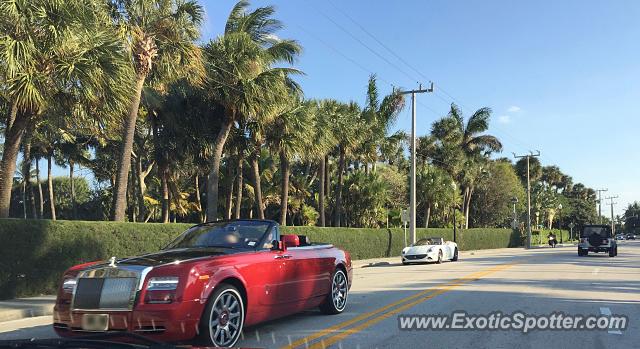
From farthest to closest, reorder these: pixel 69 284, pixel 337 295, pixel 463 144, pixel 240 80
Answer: pixel 463 144
pixel 240 80
pixel 337 295
pixel 69 284

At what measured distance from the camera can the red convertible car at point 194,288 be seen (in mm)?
5805

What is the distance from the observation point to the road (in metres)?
7.21

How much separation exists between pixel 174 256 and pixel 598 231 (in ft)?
108

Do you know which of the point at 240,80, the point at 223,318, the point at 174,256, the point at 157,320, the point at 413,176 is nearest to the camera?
the point at 157,320

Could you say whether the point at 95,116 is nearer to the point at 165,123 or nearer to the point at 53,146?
the point at 165,123

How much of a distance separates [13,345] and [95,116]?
474 inches

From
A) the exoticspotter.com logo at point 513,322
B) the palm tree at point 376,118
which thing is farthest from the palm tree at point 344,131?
the exoticspotter.com logo at point 513,322

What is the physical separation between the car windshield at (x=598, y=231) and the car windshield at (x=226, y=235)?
101 feet

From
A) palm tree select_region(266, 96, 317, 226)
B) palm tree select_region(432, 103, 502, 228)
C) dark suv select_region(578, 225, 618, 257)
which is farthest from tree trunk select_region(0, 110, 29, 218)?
palm tree select_region(432, 103, 502, 228)

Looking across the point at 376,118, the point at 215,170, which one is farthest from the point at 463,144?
the point at 215,170

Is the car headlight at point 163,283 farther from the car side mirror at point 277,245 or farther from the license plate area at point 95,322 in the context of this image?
the car side mirror at point 277,245

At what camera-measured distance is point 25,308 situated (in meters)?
10.6

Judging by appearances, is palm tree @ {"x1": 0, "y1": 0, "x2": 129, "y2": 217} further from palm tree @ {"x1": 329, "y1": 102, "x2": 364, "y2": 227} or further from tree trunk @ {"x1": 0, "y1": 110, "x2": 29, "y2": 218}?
palm tree @ {"x1": 329, "y1": 102, "x2": 364, "y2": 227}

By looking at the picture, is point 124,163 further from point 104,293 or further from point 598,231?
point 598,231
